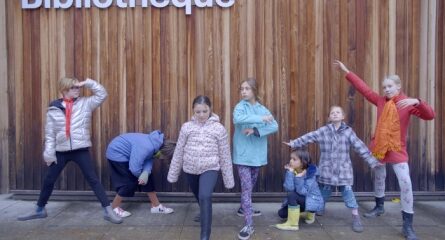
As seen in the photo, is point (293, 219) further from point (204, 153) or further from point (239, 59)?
point (239, 59)

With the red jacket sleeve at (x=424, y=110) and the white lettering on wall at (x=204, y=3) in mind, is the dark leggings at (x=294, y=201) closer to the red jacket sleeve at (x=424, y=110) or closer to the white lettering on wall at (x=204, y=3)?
the red jacket sleeve at (x=424, y=110)

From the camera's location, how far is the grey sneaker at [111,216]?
611 centimetres

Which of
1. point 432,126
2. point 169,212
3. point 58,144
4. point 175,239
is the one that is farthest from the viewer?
point 432,126

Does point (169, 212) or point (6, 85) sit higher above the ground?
point (6, 85)

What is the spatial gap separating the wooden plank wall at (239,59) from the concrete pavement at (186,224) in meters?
0.56

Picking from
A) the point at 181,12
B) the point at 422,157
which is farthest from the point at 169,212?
the point at 422,157

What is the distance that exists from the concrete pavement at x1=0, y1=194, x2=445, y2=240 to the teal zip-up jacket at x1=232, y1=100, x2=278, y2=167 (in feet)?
2.51

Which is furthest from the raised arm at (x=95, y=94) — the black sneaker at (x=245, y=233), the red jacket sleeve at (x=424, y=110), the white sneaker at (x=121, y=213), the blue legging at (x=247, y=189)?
the red jacket sleeve at (x=424, y=110)

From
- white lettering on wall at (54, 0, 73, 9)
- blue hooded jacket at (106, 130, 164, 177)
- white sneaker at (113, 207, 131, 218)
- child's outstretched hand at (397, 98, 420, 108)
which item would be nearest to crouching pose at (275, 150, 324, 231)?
child's outstretched hand at (397, 98, 420, 108)

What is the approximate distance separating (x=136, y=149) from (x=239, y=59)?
174 centimetres

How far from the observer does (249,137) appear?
590 centimetres

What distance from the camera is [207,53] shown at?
22.6ft

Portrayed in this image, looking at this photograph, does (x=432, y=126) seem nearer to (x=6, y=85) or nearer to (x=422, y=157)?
(x=422, y=157)

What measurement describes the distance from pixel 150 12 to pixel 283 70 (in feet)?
5.96
